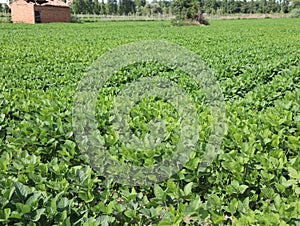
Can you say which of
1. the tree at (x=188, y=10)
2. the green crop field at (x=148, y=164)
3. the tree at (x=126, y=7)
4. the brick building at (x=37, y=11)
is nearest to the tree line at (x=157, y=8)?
the tree at (x=126, y=7)

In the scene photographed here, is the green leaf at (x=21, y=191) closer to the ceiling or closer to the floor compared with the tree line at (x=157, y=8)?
closer to the floor

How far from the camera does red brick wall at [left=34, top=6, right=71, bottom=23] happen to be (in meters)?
45.5

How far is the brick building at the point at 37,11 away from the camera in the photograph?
145ft

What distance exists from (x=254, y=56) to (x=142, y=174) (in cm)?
957

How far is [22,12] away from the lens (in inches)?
1762

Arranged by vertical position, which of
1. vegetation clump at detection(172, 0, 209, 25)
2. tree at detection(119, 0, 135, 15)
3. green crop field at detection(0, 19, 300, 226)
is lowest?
green crop field at detection(0, 19, 300, 226)

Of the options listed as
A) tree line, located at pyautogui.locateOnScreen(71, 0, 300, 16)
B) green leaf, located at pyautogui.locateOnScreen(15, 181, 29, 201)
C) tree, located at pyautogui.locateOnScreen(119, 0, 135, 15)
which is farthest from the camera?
tree, located at pyautogui.locateOnScreen(119, 0, 135, 15)

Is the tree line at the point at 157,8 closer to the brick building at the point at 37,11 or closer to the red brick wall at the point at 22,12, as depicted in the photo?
the brick building at the point at 37,11

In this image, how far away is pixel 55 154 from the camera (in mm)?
3586

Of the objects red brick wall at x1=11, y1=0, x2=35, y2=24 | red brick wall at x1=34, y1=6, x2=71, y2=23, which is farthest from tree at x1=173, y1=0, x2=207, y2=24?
red brick wall at x1=11, y1=0, x2=35, y2=24

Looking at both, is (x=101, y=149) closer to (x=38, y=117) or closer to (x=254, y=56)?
(x=38, y=117)

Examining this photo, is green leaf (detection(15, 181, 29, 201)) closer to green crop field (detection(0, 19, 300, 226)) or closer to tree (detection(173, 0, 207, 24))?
green crop field (detection(0, 19, 300, 226))

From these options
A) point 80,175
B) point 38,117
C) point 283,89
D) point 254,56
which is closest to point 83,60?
point 254,56

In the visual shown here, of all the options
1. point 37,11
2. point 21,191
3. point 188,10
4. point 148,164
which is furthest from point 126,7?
point 21,191
